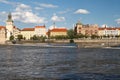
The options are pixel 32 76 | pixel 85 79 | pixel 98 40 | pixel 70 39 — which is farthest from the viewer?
pixel 70 39

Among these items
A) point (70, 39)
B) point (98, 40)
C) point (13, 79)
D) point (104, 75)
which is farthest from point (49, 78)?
point (70, 39)

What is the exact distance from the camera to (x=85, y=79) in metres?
26.6

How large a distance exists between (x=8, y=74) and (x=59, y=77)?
472cm

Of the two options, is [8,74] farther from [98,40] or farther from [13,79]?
[98,40]

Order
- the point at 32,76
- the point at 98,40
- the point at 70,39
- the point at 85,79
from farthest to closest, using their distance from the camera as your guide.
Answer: the point at 70,39
the point at 98,40
the point at 32,76
the point at 85,79

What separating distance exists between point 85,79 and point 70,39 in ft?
564

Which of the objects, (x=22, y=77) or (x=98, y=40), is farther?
(x=98, y=40)

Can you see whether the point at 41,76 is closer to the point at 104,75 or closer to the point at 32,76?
the point at 32,76

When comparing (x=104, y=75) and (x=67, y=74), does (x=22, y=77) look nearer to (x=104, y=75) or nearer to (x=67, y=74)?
(x=67, y=74)

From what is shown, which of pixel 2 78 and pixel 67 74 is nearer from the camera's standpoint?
pixel 2 78

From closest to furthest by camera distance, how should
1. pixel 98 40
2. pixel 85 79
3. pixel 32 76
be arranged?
pixel 85 79 → pixel 32 76 → pixel 98 40

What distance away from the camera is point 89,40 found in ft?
606

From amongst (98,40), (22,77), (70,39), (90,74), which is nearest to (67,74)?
(90,74)

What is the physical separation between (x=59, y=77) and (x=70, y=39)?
17066 centimetres
